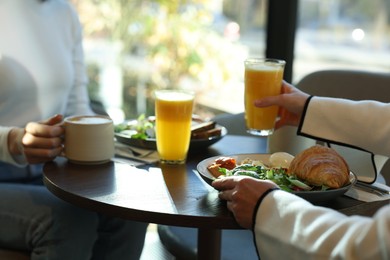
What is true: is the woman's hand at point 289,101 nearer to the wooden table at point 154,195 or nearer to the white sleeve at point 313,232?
the wooden table at point 154,195

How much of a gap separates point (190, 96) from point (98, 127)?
0.83ft

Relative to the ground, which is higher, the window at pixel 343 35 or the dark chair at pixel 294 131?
the window at pixel 343 35

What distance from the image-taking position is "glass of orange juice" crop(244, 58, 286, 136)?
61.2 inches

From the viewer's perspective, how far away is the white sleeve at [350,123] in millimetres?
1482

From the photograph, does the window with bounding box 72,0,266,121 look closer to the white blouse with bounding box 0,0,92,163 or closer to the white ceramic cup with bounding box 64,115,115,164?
the white blouse with bounding box 0,0,92,163

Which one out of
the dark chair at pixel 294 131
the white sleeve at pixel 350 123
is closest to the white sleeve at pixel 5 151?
the dark chair at pixel 294 131

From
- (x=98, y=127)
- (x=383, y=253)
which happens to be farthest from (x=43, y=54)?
(x=383, y=253)

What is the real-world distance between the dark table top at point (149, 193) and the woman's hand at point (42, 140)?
0.12 feet

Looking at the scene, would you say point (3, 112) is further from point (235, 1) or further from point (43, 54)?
point (235, 1)

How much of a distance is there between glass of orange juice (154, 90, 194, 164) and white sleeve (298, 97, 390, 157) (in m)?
0.30

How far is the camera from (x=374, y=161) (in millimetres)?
1526

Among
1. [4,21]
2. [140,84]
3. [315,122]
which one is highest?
[4,21]

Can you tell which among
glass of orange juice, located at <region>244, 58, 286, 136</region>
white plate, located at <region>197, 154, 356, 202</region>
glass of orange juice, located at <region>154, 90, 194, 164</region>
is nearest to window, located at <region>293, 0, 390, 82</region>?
glass of orange juice, located at <region>244, 58, 286, 136</region>

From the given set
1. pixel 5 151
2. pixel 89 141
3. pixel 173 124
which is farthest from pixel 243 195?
pixel 5 151
